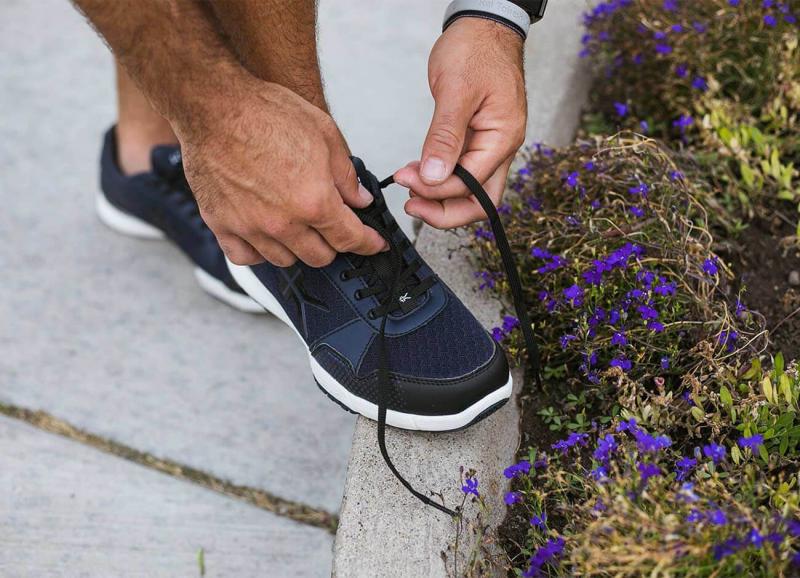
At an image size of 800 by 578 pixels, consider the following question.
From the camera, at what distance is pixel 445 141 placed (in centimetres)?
159

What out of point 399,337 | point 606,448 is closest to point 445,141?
point 399,337

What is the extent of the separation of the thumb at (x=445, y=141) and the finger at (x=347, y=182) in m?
0.13

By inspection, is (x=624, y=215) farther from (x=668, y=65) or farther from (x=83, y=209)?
(x=83, y=209)

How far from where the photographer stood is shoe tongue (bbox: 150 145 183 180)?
2.53 m

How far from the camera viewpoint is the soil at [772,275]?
6.43 ft

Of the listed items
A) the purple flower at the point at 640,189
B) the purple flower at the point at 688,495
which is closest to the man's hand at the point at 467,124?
the purple flower at the point at 640,189

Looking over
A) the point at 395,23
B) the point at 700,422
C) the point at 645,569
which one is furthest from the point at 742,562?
the point at 395,23

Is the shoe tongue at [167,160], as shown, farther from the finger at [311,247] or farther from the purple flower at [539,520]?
the purple flower at [539,520]

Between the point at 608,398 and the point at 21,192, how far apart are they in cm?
205

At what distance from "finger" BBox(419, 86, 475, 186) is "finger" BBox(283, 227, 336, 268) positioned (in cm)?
24

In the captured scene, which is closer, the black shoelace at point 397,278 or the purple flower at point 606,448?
the purple flower at point 606,448

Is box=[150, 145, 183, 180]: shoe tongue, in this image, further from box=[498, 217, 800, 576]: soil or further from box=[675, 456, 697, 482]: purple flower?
box=[675, 456, 697, 482]: purple flower

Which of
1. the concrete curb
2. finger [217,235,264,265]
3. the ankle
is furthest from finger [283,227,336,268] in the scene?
the ankle

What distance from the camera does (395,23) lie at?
3412mm
